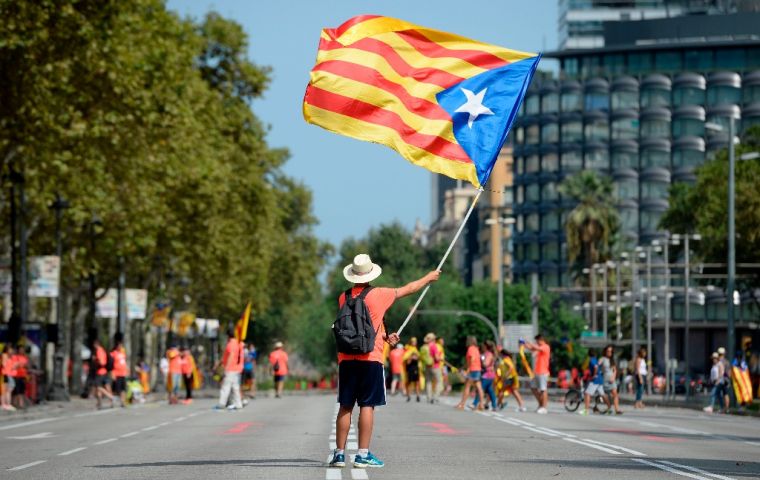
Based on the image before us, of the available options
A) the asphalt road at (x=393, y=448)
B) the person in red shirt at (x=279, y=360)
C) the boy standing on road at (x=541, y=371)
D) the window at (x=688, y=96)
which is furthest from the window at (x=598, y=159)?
the asphalt road at (x=393, y=448)

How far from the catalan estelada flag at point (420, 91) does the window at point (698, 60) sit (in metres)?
137

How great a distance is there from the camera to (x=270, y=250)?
87.3m

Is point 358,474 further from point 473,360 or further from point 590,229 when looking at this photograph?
point 590,229

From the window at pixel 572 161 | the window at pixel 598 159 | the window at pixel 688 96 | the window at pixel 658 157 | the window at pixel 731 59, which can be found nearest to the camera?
the window at pixel 731 59

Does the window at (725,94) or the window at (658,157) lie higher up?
the window at (725,94)

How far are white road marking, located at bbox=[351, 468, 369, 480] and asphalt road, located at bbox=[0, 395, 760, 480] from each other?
18 mm

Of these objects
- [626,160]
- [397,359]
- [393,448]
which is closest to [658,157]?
[626,160]

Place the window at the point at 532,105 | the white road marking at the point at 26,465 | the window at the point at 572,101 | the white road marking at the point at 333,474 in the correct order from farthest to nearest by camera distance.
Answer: the window at the point at 532,105, the window at the point at 572,101, the white road marking at the point at 26,465, the white road marking at the point at 333,474

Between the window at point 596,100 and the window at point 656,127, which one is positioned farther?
the window at point 596,100

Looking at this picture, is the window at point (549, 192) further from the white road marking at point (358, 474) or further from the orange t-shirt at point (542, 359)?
the white road marking at point (358, 474)

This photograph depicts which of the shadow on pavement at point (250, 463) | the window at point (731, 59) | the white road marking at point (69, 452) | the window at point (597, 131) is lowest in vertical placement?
the white road marking at point (69, 452)

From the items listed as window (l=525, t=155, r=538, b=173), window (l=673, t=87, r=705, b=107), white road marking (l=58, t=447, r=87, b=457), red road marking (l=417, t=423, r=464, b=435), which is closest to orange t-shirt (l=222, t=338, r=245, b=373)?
red road marking (l=417, t=423, r=464, b=435)

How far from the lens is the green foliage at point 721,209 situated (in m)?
72.1

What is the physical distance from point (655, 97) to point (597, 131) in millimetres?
6116
